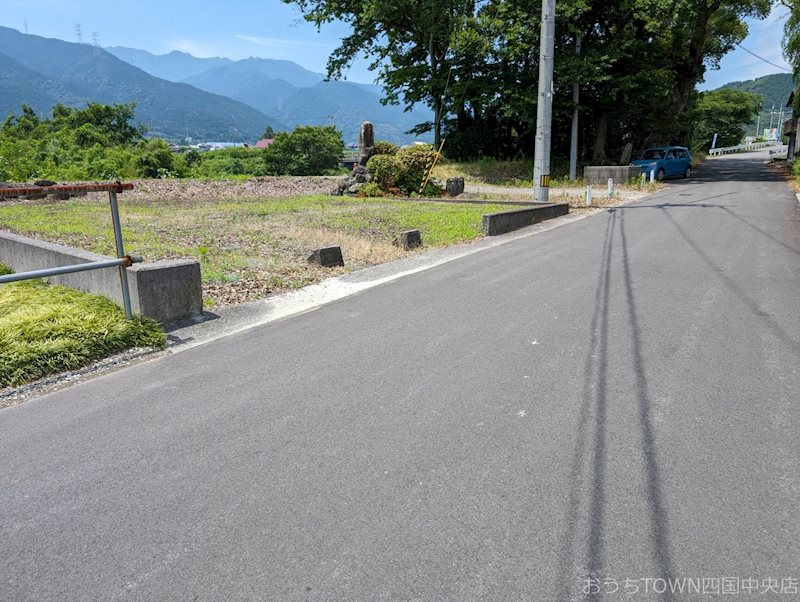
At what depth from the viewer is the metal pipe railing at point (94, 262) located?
493cm

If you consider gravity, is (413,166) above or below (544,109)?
below

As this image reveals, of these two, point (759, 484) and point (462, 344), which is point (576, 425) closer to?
point (759, 484)

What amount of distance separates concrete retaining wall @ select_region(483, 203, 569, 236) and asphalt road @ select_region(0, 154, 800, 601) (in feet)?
21.9

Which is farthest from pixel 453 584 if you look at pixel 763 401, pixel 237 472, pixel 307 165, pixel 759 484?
pixel 307 165

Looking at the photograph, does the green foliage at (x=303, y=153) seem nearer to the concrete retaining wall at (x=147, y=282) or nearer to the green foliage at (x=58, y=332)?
the concrete retaining wall at (x=147, y=282)

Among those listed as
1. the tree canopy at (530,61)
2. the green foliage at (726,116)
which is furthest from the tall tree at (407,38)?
the green foliage at (726,116)

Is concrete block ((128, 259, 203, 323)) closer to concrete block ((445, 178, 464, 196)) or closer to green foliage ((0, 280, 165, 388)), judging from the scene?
green foliage ((0, 280, 165, 388))

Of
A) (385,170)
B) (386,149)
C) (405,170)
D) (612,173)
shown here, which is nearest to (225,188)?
(385,170)

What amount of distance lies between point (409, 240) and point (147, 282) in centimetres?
608

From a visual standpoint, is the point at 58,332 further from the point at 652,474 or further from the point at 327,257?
the point at 652,474

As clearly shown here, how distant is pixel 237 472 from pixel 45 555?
1001 mm

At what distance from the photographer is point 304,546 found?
2709mm

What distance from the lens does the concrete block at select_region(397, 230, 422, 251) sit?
1118 cm

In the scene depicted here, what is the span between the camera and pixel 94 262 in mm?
5875
